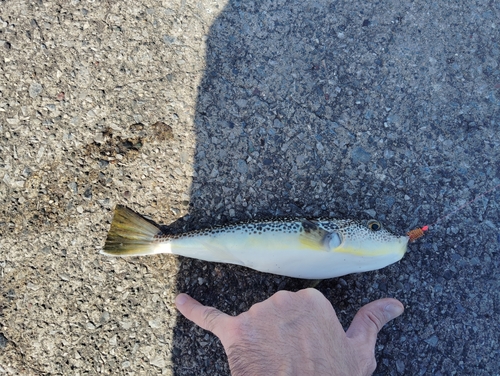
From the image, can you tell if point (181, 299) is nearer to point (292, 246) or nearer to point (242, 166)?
point (292, 246)

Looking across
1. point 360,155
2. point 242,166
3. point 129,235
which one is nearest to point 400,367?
point 360,155

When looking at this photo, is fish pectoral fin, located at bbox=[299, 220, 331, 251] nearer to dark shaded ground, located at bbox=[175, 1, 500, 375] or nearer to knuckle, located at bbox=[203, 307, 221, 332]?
dark shaded ground, located at bbox=[175, 1, 500, 375]

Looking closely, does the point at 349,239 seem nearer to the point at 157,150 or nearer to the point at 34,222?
the point at 157,150

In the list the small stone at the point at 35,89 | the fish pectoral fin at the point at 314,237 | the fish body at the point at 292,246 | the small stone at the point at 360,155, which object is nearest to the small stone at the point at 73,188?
the fish body at the point at 292,246

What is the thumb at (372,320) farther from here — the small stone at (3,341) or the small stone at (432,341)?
the small stone at (3,341)

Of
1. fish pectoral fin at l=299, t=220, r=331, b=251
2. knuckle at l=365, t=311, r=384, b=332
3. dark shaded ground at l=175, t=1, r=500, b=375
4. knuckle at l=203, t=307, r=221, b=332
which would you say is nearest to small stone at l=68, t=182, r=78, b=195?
dark shaded ground at l=175, t=1, r=500, b=375

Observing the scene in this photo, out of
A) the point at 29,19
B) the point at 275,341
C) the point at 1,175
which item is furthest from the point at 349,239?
the point at 29,19
